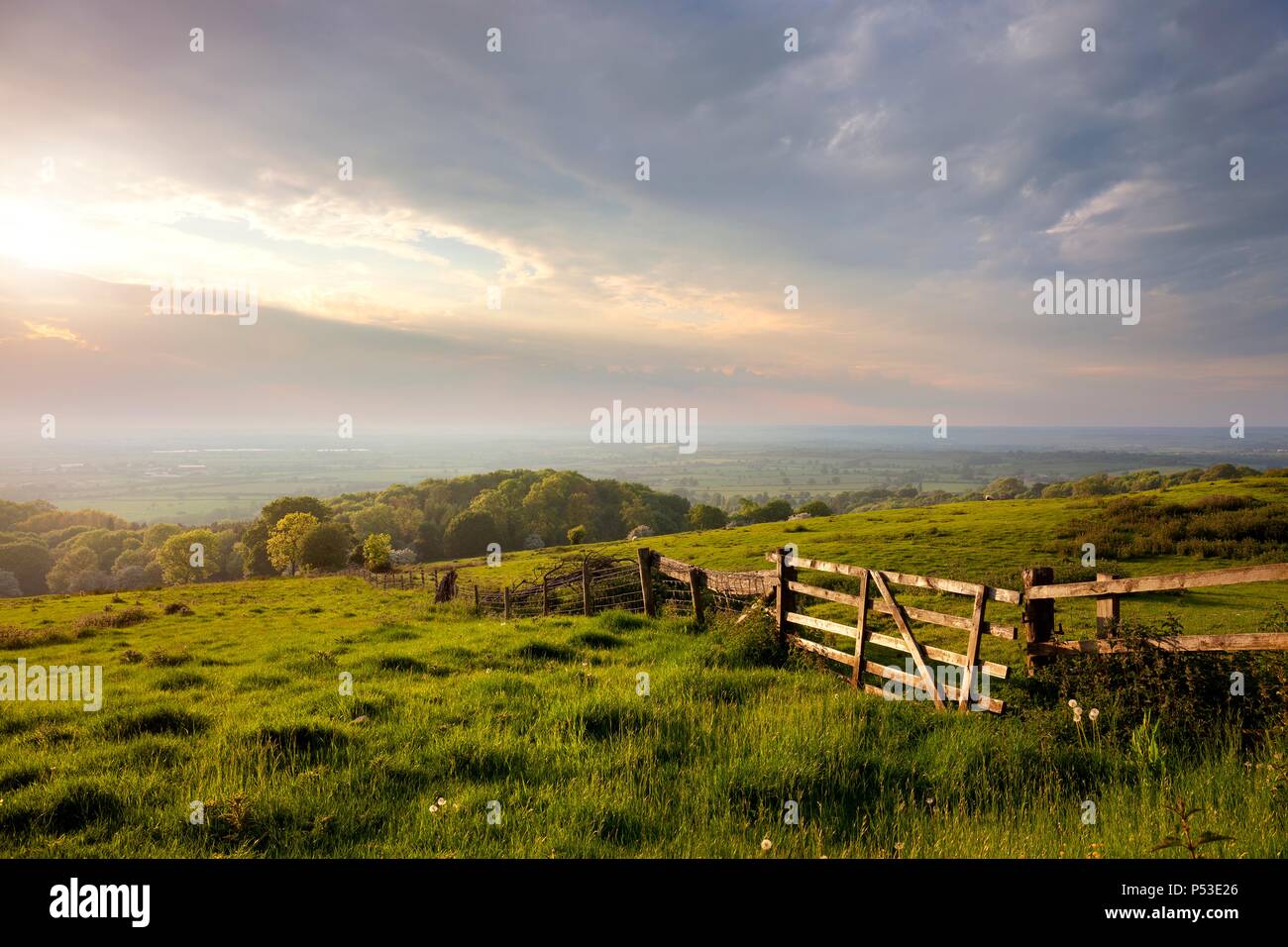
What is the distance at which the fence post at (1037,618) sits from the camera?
26.8 ft

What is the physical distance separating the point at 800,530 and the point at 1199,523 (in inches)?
915

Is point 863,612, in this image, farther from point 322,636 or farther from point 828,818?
point 322,636

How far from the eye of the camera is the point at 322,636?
17250mm

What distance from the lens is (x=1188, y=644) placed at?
22.5ft

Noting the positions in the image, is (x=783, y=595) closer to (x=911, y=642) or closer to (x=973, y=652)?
(x=911, y=642)

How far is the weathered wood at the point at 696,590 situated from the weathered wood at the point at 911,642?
202 inches

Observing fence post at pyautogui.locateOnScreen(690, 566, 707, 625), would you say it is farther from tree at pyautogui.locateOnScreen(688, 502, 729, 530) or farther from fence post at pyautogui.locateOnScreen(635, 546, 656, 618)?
tree at pyautogui.locateOnScreen(688, 502, 729, 530)

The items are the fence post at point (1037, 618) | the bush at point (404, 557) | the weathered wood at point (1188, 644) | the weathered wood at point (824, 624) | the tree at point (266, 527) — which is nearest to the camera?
the weathered wood at point (1188, 644)


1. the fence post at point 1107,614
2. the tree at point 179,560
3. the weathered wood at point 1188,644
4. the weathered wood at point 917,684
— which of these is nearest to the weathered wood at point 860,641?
the weathered wood at point 917,684

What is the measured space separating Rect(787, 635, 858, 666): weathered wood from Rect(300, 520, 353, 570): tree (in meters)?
74.3

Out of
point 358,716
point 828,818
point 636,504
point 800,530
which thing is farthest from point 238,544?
point 828,818

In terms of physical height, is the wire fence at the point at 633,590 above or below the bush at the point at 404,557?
above

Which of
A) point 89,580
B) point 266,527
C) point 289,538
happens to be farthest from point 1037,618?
point 89,580

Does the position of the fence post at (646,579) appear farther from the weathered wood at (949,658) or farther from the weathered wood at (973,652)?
the weathered wood at (973,652)
